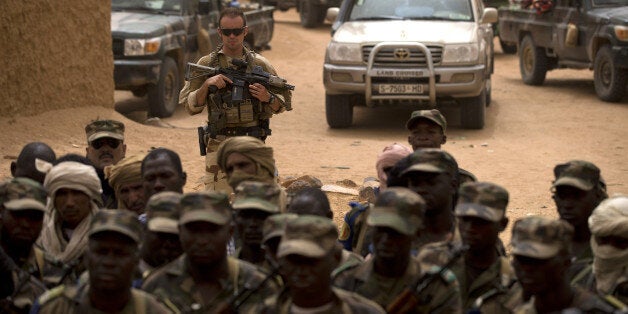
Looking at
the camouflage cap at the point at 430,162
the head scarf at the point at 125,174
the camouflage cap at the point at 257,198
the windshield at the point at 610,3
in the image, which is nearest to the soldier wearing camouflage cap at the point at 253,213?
the camouflage cap at the point at 257,198

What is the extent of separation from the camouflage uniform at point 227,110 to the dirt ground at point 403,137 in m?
2.07

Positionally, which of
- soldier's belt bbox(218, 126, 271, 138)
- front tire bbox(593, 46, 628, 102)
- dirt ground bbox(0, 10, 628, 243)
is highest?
soldier's belt bbox(218, 126, 271, 138)

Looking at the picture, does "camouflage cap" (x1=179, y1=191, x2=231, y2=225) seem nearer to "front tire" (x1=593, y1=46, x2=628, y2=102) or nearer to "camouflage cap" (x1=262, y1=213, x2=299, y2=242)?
"camouflage cap" (x1=262, y1=213, x2=299, y2=242)

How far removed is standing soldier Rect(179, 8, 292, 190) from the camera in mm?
8711

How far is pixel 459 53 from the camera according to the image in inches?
589

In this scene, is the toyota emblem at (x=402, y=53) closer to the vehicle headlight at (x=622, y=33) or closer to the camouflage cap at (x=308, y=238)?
the vehicle headlight at (x=622, y=33)

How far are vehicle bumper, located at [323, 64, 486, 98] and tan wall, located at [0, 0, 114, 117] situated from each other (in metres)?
2.69

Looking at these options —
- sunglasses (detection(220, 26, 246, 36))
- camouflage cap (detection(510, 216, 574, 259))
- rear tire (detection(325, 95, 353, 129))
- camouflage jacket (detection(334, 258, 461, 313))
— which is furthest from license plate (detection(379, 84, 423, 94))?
camouflage cap (detection(510, 216, 574, 259))

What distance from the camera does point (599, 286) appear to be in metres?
5.56

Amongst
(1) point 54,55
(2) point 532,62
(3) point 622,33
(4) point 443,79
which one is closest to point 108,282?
(1) point 54,55

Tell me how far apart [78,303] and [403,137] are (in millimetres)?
10748

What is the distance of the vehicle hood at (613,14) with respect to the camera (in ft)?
55.7

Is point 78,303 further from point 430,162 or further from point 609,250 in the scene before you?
point 609,250

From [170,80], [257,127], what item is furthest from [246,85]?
[170,80]
